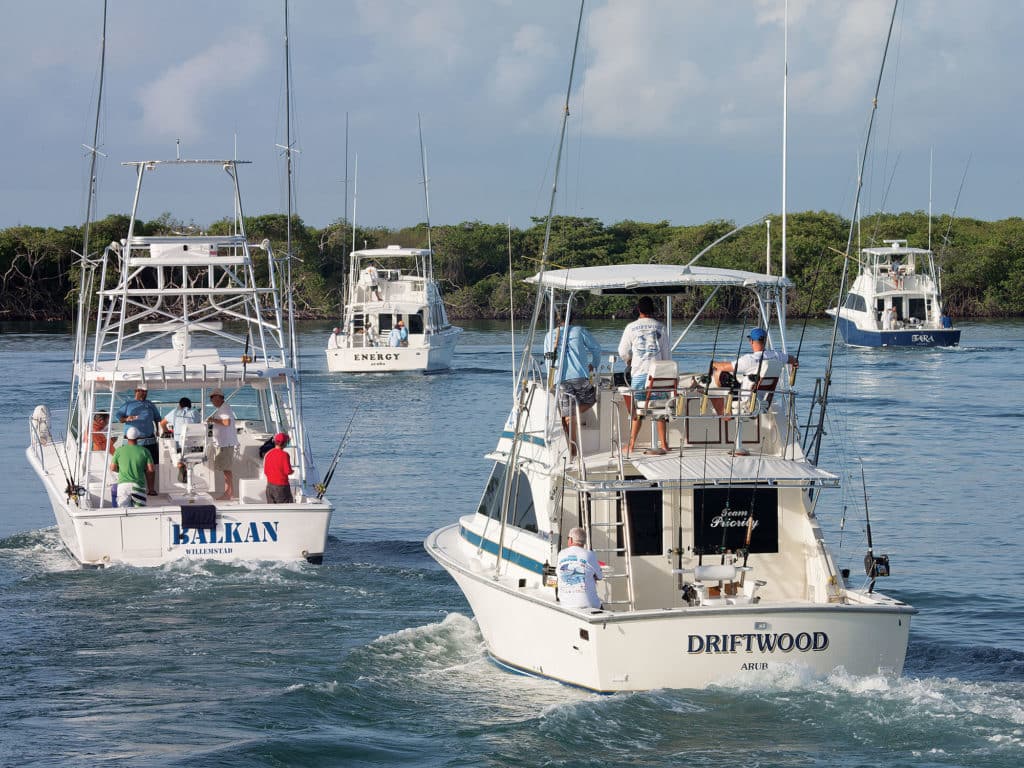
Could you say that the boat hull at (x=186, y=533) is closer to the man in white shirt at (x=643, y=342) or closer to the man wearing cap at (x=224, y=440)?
the man wearing cap at (x=224, y=440)

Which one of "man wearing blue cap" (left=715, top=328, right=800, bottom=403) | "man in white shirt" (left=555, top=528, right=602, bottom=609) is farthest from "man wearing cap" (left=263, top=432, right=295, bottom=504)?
"man in white shirt" (left=555, top=528, right=602, bottom=609)

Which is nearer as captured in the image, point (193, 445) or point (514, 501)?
point (514, 501)

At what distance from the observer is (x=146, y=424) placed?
733 inches

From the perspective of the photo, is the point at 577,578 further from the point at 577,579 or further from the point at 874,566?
the point at 874,566

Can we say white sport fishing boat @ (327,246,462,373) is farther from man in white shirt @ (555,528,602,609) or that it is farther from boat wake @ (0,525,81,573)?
man in white shirt @ (555,528,602,609)

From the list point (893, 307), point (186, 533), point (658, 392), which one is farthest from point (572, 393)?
point (893, 307)

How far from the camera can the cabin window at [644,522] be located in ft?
42.7

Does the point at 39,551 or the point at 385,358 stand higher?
the point at 385,358

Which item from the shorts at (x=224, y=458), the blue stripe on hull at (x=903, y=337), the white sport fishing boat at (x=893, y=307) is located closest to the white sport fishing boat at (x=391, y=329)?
the blue stripe on hull at (x=903, y=337)

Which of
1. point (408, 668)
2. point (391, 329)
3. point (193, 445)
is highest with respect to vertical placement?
point (391, 329)

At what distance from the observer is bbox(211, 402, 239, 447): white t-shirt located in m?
18.6

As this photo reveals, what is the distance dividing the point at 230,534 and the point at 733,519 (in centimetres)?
665

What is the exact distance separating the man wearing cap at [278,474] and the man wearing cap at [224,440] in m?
1.43

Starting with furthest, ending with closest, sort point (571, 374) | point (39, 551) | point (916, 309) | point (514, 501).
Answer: point (916, 309), point (39, 551), point (514, 501), point (571, 374)
